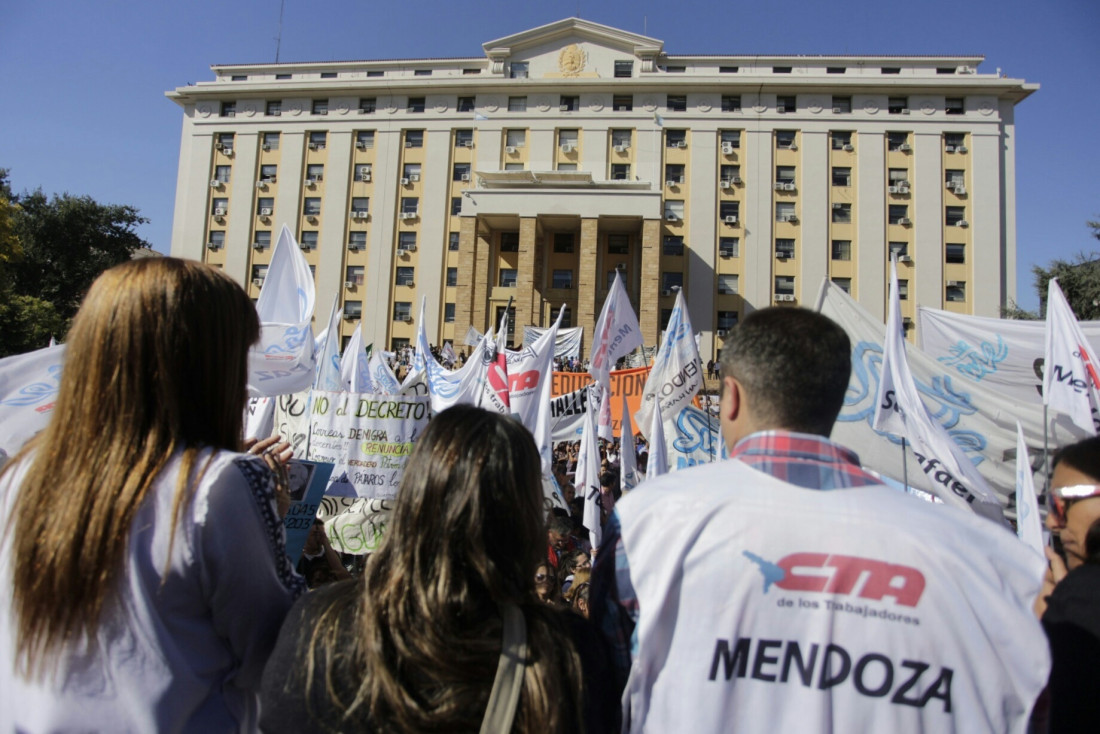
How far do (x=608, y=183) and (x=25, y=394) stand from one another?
3858 cm

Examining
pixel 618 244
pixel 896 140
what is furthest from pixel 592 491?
pixel 896 140

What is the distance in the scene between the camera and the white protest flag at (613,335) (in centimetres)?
1098

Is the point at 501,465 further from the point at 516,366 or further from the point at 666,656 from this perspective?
the point at 516,366

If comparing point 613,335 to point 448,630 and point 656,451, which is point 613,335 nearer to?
point 656,451

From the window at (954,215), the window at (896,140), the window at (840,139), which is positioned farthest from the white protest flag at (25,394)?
the window at (896,140)

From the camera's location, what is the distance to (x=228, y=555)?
4.67 feet

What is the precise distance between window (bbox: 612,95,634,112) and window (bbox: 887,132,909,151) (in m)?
16.0

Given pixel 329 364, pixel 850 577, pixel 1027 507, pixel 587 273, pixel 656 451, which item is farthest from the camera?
pixel 587 273

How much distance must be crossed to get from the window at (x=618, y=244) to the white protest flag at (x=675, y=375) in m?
34.9

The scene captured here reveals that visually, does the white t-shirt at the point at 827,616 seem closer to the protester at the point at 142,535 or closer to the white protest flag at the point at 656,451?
the protester at the point at 142,535

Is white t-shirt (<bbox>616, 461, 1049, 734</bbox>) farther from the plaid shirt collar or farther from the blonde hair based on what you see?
the blonde hair

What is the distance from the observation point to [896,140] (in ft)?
145

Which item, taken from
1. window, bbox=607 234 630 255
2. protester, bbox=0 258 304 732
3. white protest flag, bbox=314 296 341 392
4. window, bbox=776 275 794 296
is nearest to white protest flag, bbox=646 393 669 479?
white protest flag, bbox=314 296 341 392

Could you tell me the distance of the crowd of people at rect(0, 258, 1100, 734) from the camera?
136cm
